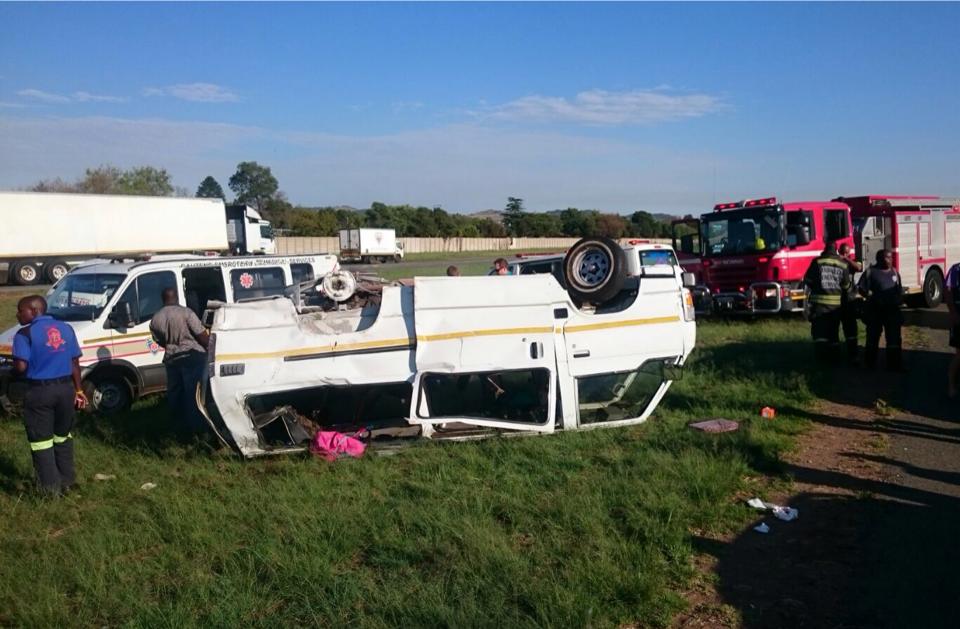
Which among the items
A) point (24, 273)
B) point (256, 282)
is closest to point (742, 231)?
point (256, 282)

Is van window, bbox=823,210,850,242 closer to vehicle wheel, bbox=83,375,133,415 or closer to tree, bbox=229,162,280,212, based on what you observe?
vehicle wheel, bbox=83,375,133,415

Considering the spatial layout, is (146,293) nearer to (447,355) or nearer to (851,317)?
(447,355)

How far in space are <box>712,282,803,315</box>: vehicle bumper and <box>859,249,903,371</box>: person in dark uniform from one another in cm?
462

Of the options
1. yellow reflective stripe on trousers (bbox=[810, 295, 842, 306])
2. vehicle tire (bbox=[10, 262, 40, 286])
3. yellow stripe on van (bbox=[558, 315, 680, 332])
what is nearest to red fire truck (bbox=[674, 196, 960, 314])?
yellow reflective stripe on trousers (bbox=[810, 295, 842, 306])

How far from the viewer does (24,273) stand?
32.8m

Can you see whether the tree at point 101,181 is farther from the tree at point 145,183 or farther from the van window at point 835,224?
the van window at point 835,224

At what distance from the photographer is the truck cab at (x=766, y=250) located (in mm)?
15672

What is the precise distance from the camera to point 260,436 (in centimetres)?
668

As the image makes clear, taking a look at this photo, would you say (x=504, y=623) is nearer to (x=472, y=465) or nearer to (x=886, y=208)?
(x=472, y=465)

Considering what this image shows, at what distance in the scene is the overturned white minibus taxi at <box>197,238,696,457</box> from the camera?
6578mm

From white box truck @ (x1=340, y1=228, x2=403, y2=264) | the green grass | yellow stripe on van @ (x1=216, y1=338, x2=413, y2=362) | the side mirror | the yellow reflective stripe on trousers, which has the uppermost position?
white box truck @ (x1=340, y1=228, x2=403, y2=264)

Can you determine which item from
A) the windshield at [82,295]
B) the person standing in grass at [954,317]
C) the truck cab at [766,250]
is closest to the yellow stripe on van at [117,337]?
the windshield at [82,295]

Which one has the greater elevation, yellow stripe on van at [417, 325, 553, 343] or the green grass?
yellow stripe on van at [417, 325, 553, 343]

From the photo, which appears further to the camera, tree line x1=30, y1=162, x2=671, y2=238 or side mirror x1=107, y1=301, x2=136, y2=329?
tree line x1=30, y1=162, x2=671, y2=238
